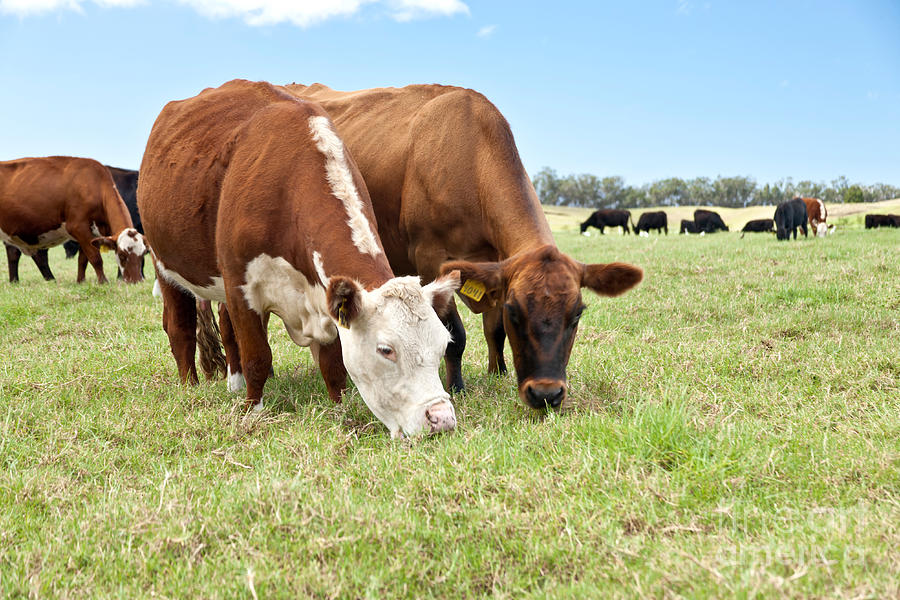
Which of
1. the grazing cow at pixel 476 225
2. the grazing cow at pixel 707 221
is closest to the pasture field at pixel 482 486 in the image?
the grazing cow at pixel 476 225

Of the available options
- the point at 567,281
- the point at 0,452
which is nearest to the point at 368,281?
the point at 567,281

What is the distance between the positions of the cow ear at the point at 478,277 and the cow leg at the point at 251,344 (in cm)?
140

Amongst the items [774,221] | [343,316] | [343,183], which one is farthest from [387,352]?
[774,221]

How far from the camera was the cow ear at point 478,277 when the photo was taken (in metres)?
4.66

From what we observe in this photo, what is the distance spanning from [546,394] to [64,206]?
1331 cm

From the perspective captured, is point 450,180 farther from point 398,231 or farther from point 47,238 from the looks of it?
point 47,238

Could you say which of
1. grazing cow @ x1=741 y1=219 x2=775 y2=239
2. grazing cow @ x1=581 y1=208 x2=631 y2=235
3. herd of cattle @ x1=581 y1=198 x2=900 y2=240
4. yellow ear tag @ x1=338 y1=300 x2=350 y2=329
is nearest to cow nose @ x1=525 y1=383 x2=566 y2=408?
yellow ear tag @ x1=338 y1=300 x2=350 y2=329

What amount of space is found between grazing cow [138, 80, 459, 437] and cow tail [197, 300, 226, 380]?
1.41 feet

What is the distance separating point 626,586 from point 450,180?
390 centimetres

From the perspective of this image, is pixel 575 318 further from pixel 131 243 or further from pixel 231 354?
pixel 131 243

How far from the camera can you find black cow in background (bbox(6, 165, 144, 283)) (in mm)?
15180

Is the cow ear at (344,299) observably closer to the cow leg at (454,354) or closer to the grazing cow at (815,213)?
the cow leg at (454,354)

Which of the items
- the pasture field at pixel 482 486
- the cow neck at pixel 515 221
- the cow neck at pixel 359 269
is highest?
the cow neck at pixel 515 221

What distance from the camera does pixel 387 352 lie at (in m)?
3.95
